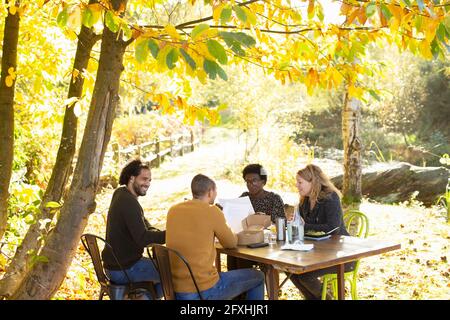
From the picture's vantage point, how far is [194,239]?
3443 millimetres

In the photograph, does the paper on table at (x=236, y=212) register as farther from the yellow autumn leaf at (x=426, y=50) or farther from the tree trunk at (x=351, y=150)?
the tree trunk at (x=351, y=150)

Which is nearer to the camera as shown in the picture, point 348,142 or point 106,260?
point 106,260

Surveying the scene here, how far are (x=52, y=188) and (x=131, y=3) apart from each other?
2050mm

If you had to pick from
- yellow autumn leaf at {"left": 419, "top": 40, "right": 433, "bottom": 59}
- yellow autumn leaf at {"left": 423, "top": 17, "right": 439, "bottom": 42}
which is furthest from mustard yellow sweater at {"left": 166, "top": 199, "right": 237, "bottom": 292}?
yellow autumn leaf at {"left": 423, "top": 17, "right": 439, "bottom": 42}

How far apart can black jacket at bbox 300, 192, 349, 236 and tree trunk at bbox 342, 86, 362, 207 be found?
13.5 feet

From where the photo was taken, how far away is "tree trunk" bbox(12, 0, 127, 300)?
394 cm

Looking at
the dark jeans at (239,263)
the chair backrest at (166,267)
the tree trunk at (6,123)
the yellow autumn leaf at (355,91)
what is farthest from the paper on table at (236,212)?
the tree trunk at (6,123)

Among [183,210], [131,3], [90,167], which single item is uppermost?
[131,3]

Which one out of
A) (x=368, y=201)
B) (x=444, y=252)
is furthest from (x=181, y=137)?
(x=444, y=252)

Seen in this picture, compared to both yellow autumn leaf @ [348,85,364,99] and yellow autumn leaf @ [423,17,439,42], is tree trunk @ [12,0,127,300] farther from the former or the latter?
yellow autumn leaf @ [423,17,439,42]

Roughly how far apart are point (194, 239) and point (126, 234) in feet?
2.31

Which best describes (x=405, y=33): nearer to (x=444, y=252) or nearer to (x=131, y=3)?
(x=131, y=3)

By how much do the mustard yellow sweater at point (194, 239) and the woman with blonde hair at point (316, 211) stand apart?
3.14 feet

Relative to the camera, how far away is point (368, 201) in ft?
36.4
